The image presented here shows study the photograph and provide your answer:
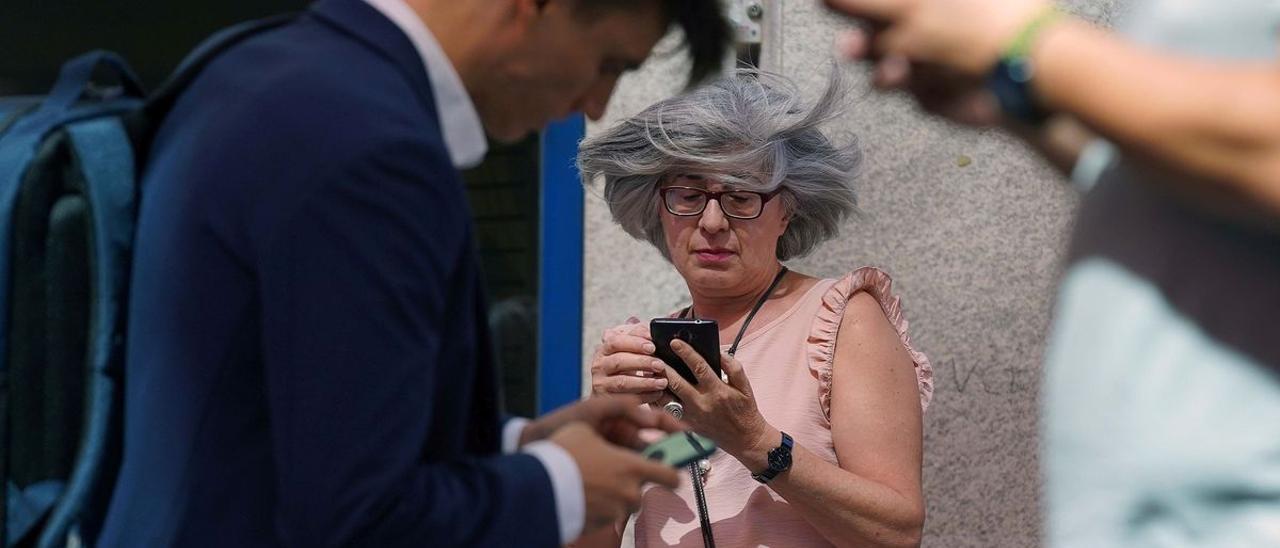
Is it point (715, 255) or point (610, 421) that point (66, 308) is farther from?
point (715, 255)

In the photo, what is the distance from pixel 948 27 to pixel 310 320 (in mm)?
630

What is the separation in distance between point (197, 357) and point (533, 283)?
2.50 meters

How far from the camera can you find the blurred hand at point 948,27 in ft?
4.27

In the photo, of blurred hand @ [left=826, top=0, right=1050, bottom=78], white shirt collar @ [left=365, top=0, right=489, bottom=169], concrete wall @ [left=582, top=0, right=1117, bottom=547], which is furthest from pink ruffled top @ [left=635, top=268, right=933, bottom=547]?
blurred hand @ [left=826, top=0, right=1050, bottom=78]

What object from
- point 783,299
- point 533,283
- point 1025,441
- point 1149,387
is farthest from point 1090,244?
point 533,283

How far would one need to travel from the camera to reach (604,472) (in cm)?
161

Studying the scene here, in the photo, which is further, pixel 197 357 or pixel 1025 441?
pixel 1025 441

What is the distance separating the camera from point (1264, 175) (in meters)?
1.18

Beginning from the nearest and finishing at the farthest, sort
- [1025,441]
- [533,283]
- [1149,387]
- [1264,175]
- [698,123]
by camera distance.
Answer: [1264,175]
[1149,387]
[698,123]
[1025,441]
[533,283]

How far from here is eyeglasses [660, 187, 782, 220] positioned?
10.1ft

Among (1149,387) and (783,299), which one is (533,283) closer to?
(783,299)

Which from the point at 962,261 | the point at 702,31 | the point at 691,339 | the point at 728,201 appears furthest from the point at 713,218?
the point at 702,31

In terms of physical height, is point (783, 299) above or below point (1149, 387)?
below

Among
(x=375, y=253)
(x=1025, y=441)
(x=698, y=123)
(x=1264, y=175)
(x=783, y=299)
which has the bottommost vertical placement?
(x=1025, y=441)
